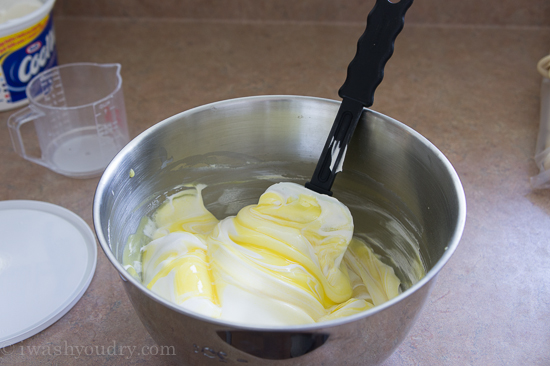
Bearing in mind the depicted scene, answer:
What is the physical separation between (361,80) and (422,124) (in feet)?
1.57

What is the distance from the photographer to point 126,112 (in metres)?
1.21

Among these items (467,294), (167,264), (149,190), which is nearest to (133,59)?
(149,190)

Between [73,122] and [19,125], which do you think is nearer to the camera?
[19,125]

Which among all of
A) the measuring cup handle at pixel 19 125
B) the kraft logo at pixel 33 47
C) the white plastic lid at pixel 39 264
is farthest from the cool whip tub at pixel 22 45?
the white plastic lid at pixel 39 264

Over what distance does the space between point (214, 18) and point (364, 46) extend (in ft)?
2.93

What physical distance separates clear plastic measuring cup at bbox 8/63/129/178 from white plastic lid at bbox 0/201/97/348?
14 cm

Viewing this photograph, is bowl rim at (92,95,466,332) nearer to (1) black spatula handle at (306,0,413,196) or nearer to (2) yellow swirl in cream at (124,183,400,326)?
(1) black spatula handle at (306,0,413,196)

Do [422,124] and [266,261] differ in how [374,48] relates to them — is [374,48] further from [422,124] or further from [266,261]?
[422,124]

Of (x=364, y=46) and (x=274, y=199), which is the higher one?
(x=364, y=46)

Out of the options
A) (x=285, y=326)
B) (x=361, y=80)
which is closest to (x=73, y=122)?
(x=361, y=80)

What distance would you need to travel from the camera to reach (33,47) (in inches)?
44.9

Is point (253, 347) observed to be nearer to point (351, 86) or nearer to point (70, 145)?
point (351, 86)

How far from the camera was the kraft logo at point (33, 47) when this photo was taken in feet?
3.71

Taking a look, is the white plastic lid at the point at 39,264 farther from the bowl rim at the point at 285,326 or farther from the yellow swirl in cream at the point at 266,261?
the bowl rim at the point at 285,326
